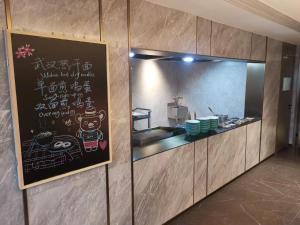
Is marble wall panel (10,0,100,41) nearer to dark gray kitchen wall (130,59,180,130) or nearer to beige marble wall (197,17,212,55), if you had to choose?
beige marble wall (197,17,212,55)

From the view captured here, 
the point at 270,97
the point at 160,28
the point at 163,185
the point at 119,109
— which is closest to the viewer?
the point at 119,109

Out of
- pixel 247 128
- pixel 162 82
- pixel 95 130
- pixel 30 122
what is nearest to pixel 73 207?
pixel 95 130

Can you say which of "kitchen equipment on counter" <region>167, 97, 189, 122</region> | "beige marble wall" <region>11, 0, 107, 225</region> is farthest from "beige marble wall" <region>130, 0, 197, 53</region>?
"kitchen equipment on counter" <region>167, 97, 189, 122</region>

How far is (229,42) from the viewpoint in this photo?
11.8 feet

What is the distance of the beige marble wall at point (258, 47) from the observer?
4.18 metres

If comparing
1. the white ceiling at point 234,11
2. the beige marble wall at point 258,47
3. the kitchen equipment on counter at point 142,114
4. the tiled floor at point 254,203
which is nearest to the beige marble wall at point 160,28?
the white ceiling at point 234,11

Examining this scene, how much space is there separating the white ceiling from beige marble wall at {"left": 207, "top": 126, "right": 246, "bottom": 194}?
1.56m

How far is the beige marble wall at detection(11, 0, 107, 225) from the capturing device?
1622 millimetres

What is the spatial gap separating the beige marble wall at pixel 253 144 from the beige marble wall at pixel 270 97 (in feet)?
0.74

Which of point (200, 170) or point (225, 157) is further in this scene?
point (225, 157)

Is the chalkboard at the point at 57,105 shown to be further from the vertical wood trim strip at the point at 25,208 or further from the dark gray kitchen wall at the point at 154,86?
the dark gray kitchen wall at the point at 154,86

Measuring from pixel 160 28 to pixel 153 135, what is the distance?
138cm

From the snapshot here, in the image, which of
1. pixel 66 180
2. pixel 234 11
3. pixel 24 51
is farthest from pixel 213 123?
pixel 24 51

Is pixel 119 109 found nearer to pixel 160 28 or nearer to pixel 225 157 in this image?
pixel 160 28
